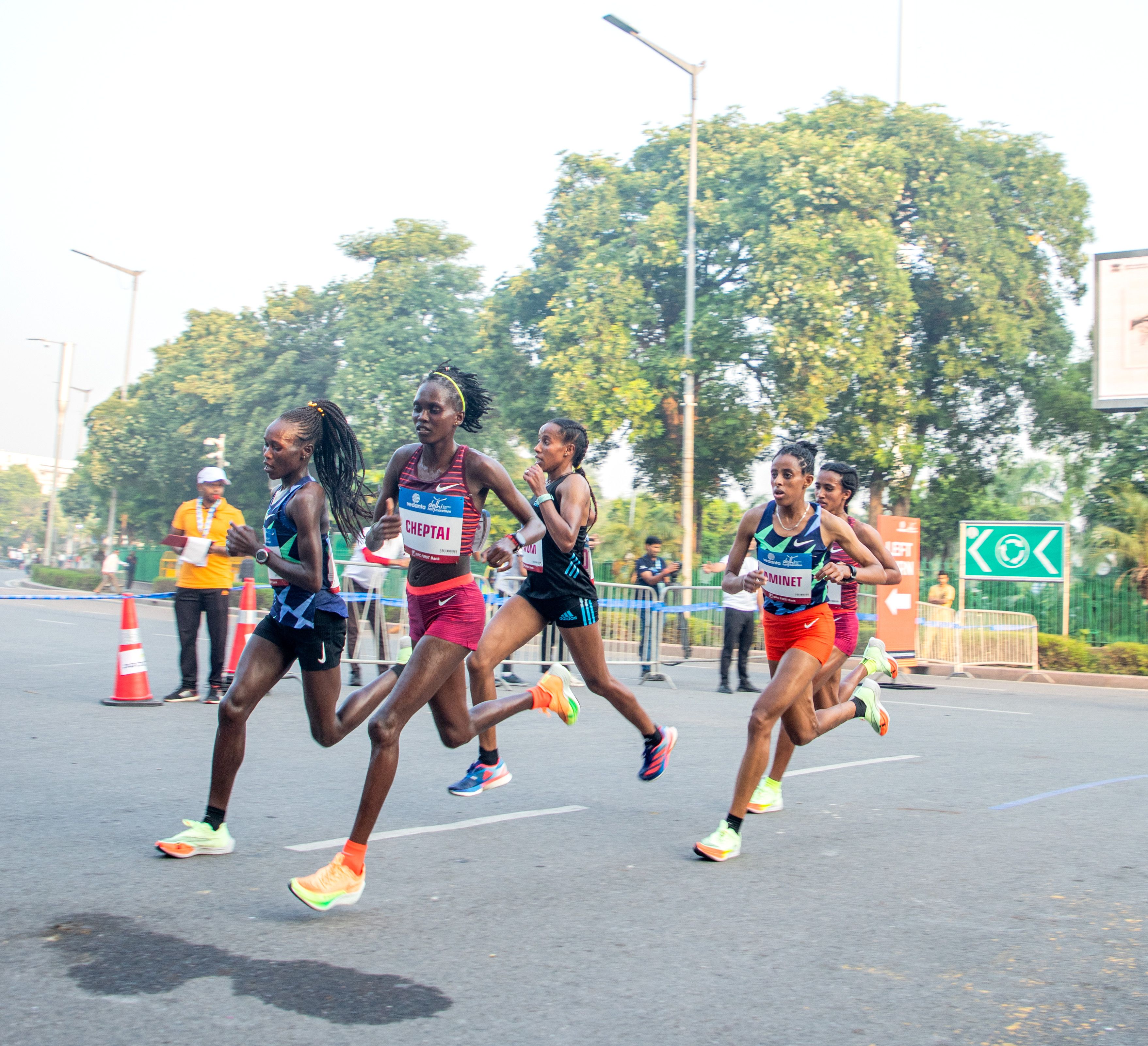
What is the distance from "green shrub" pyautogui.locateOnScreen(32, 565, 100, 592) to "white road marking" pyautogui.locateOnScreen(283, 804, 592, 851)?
149 feet

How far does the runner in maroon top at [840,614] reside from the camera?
254 inches

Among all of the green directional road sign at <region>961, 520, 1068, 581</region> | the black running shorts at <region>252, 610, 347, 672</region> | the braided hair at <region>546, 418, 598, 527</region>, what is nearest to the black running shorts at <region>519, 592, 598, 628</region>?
the braided hair at <region>546, 418, 598, 527</region>

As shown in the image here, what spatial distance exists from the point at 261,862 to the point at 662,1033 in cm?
225

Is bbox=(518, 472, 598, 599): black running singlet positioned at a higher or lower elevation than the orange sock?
higher

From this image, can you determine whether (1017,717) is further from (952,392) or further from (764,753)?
(952,392)

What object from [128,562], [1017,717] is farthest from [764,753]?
[128,562]

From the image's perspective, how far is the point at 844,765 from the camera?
317 inches

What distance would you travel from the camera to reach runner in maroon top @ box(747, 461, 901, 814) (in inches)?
254

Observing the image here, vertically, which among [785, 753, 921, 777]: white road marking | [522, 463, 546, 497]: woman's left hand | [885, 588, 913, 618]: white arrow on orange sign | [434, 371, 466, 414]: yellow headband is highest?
[434, 371, 466, 414]: yellow headband

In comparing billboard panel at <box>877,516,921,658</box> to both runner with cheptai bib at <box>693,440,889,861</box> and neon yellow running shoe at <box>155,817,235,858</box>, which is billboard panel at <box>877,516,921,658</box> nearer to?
runner with cheptai bib at <box>693,440,889,861</box>

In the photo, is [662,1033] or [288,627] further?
[288,627]

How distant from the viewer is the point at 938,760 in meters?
8.45

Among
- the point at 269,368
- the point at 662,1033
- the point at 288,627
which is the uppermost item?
the point at 269,368

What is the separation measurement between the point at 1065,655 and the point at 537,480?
1496 cm
